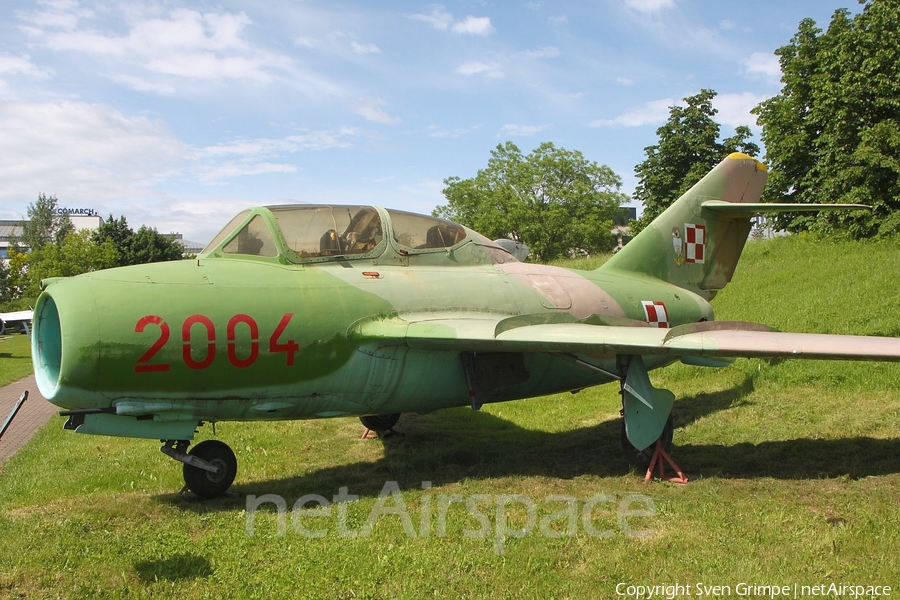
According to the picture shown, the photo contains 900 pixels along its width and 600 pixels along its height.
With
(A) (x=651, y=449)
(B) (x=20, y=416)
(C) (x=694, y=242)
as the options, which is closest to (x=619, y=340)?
(A) (x=651, y=449)

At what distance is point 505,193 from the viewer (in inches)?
2149

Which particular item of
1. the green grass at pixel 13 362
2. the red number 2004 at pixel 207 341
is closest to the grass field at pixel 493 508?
the red number 2004 at pixel 207 341

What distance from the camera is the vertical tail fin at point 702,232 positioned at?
9.77 metres

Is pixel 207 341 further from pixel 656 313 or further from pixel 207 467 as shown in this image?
pixel 656 313

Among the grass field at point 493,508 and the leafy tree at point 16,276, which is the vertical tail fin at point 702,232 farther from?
the leafy tree at point 16,276

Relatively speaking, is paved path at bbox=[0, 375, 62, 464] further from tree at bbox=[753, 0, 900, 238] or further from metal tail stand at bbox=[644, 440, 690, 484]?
tree at bbox=[753, 0, 900, 238]

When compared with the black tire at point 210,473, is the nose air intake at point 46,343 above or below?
above

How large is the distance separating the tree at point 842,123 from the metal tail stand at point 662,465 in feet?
55.7

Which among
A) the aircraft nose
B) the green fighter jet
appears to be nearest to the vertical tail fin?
the green fighter jet

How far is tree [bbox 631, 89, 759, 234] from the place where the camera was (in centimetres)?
3312

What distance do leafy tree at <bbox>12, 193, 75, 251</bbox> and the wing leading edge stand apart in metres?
86.2

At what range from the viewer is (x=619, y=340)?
6133mm

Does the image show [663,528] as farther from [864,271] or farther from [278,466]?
[864,271]

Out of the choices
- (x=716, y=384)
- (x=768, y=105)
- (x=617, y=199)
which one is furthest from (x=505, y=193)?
(x=716, y=384)
